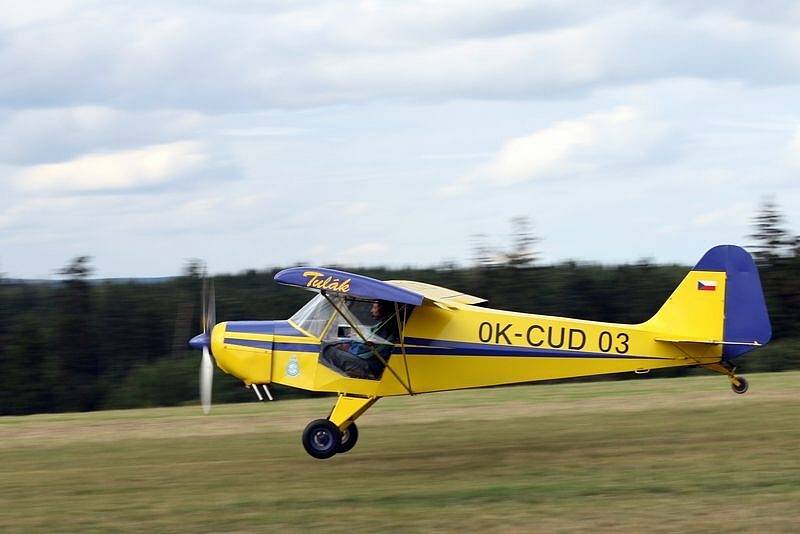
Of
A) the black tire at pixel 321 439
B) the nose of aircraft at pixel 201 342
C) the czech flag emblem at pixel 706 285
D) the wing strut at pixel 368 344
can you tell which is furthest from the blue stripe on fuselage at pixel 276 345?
the czech flag emblem at pixel 706 285

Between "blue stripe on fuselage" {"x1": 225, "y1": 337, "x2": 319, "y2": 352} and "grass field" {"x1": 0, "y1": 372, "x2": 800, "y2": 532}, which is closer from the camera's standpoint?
"grass field" {"x1": 0, "y1": 372, "x2": 800, "y2": 532}

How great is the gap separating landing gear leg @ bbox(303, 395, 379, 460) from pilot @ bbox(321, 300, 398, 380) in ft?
1.04

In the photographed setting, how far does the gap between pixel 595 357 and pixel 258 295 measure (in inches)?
853

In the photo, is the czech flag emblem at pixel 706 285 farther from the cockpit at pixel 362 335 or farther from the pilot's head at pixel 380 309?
the pilot's head at pixel 380 309

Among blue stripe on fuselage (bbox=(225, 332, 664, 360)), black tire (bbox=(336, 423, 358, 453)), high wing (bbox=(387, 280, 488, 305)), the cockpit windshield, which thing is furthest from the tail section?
black tire (bbox=(336, 423, 358, 453))

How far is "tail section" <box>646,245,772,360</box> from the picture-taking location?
39.1 feet

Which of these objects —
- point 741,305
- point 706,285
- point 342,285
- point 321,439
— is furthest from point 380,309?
point 741,305

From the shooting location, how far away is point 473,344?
39.9 ft

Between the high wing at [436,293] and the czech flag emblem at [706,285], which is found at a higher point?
the czech flag emblem at [706,285]

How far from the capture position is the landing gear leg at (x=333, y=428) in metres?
12.0

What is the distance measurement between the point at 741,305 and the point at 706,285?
0.45 meters

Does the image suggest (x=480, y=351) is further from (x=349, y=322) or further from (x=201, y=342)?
(x=201, y=342)

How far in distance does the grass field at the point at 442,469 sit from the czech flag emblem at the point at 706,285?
1813mm

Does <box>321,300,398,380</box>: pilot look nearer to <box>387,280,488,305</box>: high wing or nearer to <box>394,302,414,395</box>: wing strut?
<box>394,302,414,395</box>: wing strut
